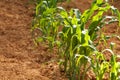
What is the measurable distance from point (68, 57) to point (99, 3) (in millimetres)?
487

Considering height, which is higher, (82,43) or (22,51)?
(82,43)

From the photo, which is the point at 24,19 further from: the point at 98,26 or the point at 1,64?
the point at 98,26

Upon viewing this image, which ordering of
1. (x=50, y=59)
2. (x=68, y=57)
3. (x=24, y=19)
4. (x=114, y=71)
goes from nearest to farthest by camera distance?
(x=114, y=71)
(x=68, y=57)
(x=50, y=59)
(x=24, y=19)

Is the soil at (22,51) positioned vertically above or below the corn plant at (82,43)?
below

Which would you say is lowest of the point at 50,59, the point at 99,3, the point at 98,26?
the point at 50,59

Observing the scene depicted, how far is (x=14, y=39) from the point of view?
306 centimetres

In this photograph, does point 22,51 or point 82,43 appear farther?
point 22,51

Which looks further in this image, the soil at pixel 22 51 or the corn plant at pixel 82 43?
the soil at pixel 22 51

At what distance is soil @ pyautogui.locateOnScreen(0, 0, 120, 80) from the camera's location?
2473 mm

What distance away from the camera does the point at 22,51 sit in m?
2.85

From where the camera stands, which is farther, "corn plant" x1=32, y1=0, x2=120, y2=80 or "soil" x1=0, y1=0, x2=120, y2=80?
"soil" x1=0, y1=0, x2=120, y2=80

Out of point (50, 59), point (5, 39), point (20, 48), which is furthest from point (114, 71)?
point (5, 39)

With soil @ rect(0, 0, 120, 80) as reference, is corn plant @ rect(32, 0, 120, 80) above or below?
above

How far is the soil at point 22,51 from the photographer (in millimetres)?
2473
